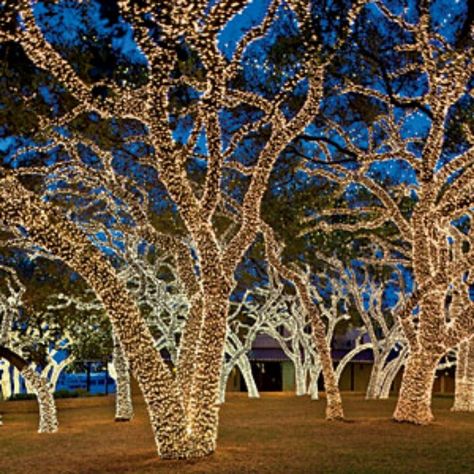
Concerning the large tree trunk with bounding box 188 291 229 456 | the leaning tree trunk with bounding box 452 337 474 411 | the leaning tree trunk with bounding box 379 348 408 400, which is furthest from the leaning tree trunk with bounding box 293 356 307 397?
the large tree trunk with bounding box 188 291 229 456

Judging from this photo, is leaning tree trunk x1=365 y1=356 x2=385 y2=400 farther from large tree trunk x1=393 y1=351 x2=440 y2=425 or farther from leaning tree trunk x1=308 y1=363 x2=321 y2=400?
large tree trunk x1=393 y1=351 x2=440 y2=425

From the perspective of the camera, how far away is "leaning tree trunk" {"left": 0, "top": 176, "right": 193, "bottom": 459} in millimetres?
11320

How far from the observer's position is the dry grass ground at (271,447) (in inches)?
448

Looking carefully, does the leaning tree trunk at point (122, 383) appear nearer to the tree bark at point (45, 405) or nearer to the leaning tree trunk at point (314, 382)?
the tree bark at point (45, 405)

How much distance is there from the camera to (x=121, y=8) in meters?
10.8

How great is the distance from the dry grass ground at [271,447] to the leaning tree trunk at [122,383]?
0.39m

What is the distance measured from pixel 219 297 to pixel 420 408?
6.62m

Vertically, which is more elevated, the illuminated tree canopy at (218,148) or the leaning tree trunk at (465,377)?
the illuminated tree canopy at (218,148)

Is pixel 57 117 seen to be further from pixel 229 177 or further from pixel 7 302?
pixel 7 302

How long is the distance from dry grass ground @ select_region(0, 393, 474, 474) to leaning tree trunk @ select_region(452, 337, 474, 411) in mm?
771

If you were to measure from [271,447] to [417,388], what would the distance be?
413 centimetres

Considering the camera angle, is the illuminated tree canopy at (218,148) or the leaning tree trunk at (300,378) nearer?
the illuminated tree canopy at (218,148)

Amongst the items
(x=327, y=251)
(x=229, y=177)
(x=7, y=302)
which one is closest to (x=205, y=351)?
(x=229, y=177)

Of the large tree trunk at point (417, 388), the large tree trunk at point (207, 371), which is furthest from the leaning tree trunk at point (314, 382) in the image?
the large tree trunk at point (207, 371)
